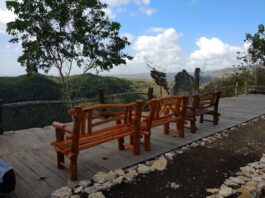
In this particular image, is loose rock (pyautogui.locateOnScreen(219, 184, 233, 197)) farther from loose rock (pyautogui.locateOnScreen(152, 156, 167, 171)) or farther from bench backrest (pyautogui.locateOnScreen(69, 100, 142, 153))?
bench backrest (pyautogui.locateOnScreen(69, 100, 142, 153))

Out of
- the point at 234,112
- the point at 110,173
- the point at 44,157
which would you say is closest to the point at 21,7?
the point at 44,157

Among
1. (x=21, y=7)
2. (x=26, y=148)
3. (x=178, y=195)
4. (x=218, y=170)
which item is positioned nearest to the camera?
(x=178, y=195)

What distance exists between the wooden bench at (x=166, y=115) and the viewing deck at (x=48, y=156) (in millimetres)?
240

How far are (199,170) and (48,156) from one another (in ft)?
7.70

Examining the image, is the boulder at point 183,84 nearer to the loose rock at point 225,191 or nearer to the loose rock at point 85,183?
the loose rock at point 225,191

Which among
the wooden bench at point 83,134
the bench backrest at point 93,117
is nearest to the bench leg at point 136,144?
the wooden bench at point 83,134

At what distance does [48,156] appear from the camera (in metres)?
4.58

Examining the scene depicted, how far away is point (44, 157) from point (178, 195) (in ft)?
7.32

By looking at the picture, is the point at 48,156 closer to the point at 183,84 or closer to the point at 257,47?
the point at 183,84

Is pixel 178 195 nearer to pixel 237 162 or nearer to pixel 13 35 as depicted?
pixel 237 162

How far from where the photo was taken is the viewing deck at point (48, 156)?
3611 mm

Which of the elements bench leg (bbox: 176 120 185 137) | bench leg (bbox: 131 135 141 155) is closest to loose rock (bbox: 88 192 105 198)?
bench leg (bbox: 131 135 141 155)

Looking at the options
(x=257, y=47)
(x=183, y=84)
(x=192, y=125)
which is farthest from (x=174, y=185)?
(x=257, y=47)

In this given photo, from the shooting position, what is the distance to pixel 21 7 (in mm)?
7746
